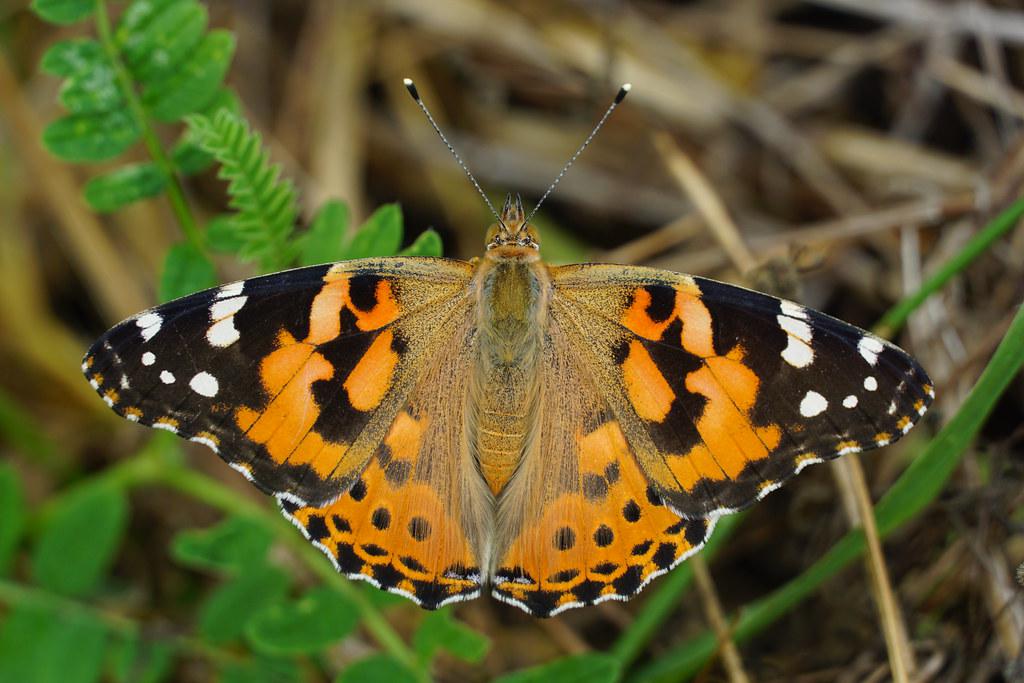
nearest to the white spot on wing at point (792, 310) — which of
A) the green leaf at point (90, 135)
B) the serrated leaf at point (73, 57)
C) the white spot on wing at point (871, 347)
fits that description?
the white spot on wing at point (871, 347)

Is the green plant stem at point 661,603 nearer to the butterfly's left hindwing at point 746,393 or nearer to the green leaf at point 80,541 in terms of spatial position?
the butterfly's left hindwing at point 746,393

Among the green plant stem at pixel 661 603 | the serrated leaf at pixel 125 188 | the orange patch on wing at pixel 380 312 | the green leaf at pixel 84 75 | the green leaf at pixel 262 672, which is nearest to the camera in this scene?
the orange patch on wing at pixel 380 312

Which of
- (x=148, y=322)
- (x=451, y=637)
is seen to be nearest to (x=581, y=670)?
(x=451, y=637)

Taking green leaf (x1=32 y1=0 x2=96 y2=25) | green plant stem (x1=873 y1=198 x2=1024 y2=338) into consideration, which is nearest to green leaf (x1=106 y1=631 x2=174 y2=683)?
green leaf (x1=32 y1=0 x2=96 y2=25)

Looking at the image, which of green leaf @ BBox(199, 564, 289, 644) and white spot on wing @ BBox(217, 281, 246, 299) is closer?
white spot on wing @ BBox(217, 281, 246, 299)

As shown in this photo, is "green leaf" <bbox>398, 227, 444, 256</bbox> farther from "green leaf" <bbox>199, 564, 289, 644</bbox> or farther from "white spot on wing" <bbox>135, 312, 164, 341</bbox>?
"green leaf" <bbox>199, 564, 289, 644</bbox>

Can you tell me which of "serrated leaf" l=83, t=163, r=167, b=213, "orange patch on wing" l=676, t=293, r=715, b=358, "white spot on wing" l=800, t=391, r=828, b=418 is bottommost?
"white spot on wing" l=800, t=391, r=828, b=418
